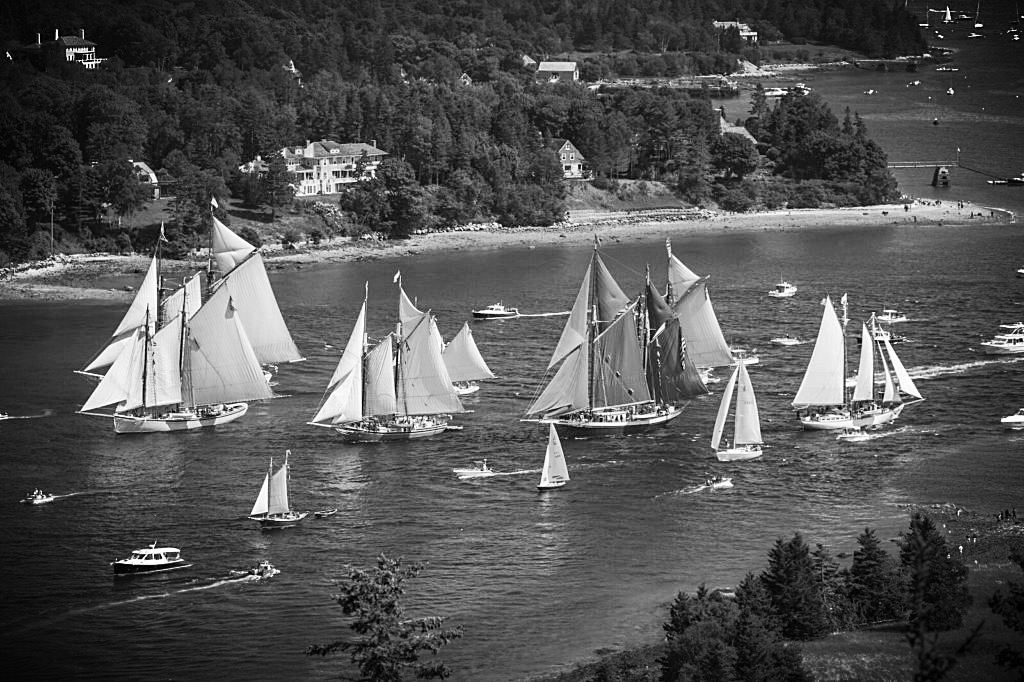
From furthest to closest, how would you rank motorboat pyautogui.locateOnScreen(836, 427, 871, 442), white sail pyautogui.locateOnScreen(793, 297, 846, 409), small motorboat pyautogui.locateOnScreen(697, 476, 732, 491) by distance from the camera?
white sail pyautogui.locateOnScreen(793, 297, 846, 409) → motorboat pyautogui.locateOnScreen(836, 427, 871, 442) → small motorboat pyautogui.locateOnScreen(697, 476, 732, 491)

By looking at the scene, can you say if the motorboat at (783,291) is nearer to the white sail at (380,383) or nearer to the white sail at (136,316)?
the white sail at (380,383)

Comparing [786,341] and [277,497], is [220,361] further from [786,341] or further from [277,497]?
[786,341]

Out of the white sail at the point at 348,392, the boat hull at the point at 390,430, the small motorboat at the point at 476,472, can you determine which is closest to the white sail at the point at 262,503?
the small motorboat at the point at 476,472

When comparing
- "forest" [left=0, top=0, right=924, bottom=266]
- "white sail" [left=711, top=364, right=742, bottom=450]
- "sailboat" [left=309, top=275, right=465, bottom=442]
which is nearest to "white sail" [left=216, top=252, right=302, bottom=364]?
"sailboat" [left=309, top=275, right=465, bottom=442]

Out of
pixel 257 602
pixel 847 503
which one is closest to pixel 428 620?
Result: pixel 257 602

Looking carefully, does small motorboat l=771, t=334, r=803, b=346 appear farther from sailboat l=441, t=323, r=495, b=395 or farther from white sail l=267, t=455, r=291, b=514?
white sail l=267, t=455, r=291, b=514

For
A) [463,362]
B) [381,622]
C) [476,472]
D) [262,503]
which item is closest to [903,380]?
[463,362]
